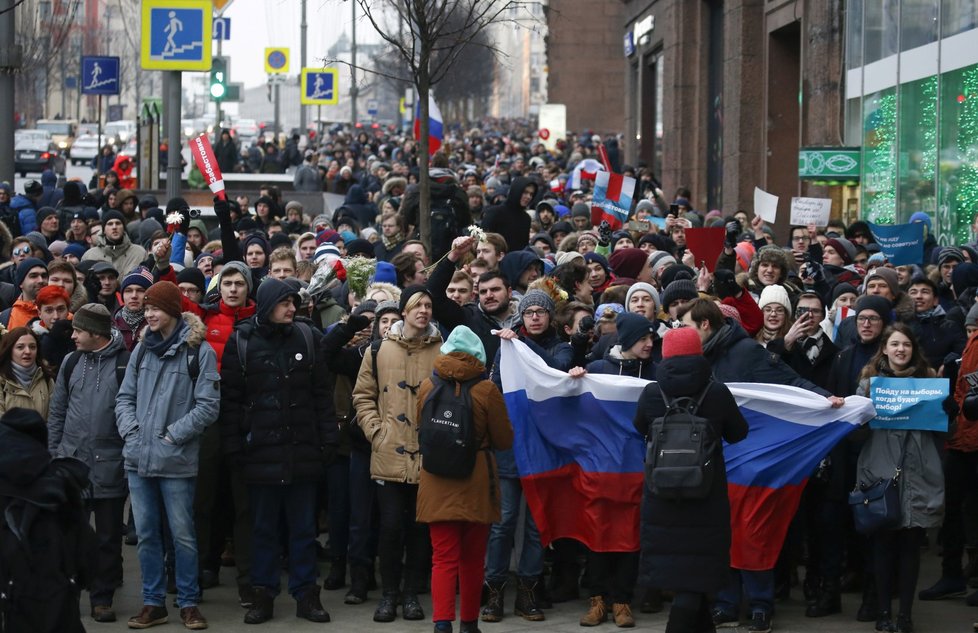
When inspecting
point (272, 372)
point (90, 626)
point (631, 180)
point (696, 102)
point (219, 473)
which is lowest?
point (90, 626)

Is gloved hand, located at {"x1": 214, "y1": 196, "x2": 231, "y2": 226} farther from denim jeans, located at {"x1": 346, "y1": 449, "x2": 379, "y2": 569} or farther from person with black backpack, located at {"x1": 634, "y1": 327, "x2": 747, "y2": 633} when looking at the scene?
person with black backpack, located at {"x1": 634, "y1": 327, "x2": 747, "y2": 633}

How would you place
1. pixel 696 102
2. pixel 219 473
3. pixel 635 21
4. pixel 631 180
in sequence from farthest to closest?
pixel 635 21 < pixel 696 102 < pixel 631 180 < pixel 219 473

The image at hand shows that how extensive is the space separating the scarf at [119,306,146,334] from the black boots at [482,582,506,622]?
2.61 meters

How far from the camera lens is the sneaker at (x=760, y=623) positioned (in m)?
9.05

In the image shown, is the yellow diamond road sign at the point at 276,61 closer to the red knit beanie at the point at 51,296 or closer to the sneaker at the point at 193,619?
the red knit beanie at the point at 51,296

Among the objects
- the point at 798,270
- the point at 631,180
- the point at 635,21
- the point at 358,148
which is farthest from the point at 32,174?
the point at 798,270

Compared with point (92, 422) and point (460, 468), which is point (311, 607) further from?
point (92, 422)

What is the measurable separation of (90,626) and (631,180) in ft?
31.5

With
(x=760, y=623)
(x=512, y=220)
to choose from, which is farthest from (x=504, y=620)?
(x=512, y=220)

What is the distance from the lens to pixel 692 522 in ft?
25.6

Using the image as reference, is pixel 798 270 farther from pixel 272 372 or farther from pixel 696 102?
pixel 696 102

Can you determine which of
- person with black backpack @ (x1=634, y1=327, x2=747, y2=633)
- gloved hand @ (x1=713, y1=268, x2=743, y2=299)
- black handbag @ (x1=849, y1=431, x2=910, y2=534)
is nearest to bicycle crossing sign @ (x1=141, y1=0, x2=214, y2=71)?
gloved hand @ (x1=713, y1=268, x2=743, y2=299)

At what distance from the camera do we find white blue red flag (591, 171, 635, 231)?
17.6 meters

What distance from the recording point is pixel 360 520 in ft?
32.1
